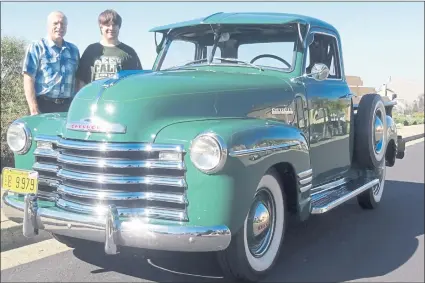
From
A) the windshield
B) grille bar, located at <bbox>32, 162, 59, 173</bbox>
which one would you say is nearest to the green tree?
the windshield

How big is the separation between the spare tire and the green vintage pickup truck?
0.75 meters

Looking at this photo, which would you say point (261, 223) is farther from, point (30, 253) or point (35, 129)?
point (30, 253)

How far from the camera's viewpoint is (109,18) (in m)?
4.97

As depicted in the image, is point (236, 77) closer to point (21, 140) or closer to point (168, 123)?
point (168, 123)

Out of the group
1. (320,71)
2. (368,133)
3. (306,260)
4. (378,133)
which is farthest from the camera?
(378,133)

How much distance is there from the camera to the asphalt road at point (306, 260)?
11.9 ft

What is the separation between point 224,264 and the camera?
10.8 feet

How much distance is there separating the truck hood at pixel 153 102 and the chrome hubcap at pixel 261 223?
0.61 metres

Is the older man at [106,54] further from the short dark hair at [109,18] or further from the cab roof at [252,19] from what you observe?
the cab roof at [252,19]

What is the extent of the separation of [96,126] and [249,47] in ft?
6.28

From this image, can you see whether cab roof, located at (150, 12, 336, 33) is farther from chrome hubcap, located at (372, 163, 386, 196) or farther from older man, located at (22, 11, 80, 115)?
chrome hubcap, located at (372, 163, 386, 196)

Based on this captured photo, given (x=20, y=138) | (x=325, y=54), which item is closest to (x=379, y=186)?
(x=325, y=54)

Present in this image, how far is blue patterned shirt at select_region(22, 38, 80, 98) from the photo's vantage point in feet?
15.5

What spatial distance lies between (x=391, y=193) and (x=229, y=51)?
11.8 ft
